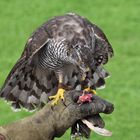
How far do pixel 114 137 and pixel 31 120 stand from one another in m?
3.98

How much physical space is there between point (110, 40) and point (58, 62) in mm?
7124

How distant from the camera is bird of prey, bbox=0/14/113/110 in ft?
28.7

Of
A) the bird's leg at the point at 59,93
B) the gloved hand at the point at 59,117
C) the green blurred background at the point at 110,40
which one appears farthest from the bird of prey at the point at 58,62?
the green blurred background at the point at 110,40

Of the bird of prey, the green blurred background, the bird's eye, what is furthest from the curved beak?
the green blurred background

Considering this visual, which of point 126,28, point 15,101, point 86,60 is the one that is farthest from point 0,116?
point 126,28

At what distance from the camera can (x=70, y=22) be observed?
8992mm

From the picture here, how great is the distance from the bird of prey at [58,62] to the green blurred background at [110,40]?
1975 millimetres

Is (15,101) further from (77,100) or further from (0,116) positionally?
(0,116)

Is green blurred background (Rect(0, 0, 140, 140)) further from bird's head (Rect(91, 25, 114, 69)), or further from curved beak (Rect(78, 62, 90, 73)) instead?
curved beak (Rect(78, 62, 90, 73))

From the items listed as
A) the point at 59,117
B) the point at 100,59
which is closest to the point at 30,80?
the point at 100,59

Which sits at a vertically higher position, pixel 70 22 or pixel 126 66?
pixel 70 22

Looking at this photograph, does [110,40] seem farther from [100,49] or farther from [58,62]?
[58,62]

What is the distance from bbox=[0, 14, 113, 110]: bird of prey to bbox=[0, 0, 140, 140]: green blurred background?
6.48ft

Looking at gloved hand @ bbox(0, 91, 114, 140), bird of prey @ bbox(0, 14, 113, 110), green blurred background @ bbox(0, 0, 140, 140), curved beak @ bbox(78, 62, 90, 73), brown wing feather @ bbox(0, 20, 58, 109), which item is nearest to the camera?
gloved hand @ bbox(0, 91, 114, 140)
